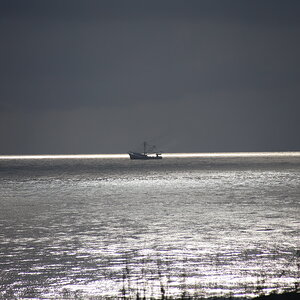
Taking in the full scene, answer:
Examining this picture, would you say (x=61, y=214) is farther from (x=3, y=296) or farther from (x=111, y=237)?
(x=3, y=296)

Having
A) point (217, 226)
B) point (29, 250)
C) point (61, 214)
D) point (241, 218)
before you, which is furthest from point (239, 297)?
point (61, 214)

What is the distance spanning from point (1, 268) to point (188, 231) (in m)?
18.2

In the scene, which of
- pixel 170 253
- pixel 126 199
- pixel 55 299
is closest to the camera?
pixel 55 299

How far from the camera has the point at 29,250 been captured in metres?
39.6

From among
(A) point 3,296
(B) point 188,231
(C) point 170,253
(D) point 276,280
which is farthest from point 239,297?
(B) point 188,231

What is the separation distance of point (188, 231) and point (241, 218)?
11227 millimetres

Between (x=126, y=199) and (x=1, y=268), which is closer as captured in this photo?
(x=1, y=268)

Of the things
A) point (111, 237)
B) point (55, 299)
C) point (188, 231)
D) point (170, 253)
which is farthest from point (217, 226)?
point (55, 299)

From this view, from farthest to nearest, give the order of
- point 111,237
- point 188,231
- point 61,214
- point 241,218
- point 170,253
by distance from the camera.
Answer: point 61,214
point 241,218
point 188,231
point 111,237
point 170,253

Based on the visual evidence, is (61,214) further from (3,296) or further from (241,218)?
(3,296)

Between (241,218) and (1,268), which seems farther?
(241,218)

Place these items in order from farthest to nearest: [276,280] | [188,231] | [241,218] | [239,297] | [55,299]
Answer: [241,218] → [188,231] → [276,280] → [55,299] → [239,297]

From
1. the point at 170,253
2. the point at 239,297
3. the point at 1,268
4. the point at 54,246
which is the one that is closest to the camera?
the point at 239,297

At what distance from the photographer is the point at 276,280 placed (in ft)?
95.9
